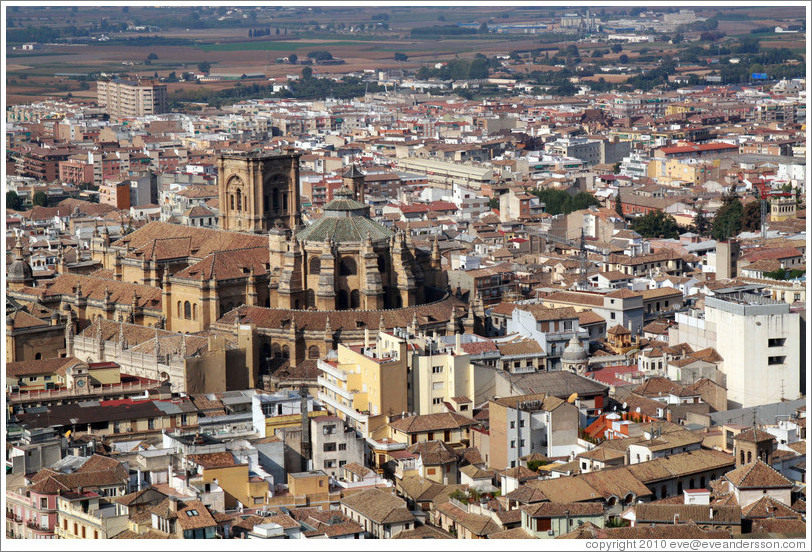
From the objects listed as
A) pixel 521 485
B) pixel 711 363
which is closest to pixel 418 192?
pixel 711 363

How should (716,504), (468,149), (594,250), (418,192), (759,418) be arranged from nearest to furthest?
(716,504) < (759,418) < (594,250) < (418,192) < (468,149)

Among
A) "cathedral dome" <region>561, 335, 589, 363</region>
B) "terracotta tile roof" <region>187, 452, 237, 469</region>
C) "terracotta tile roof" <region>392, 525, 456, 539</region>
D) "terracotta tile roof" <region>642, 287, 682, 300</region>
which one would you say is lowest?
"terracotta tile roof" <region>392, 525, 456, 539</region>

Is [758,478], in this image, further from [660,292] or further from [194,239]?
[194,239]

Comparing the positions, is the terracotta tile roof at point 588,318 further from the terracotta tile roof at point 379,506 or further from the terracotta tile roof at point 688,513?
the terracotta tile roof at point 688,513

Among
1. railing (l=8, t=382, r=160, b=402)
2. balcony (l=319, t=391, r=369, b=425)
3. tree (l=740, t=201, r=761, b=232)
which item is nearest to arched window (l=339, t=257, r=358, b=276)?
balcony (l=319, t=391, r=369, b=425)

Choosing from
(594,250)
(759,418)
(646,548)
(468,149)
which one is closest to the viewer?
(646,548)

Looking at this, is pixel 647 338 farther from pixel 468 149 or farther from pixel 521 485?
pixel 468 149

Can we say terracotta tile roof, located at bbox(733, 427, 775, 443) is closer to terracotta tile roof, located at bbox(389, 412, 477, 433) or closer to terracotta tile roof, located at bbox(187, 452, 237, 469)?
terracotta tile roof, located at bbox(389, 412, 477, 433)
